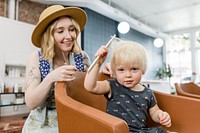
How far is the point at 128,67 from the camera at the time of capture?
981 mm

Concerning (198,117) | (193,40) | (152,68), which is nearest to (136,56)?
(198,117)

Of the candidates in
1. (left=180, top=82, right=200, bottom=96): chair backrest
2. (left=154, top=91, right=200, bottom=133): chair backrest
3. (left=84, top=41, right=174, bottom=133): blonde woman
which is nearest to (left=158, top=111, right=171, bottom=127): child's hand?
(left=84, top=41, right=174, bottom=133): blonde woman

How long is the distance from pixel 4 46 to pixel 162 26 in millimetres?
6125

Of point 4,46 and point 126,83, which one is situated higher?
point 4,46

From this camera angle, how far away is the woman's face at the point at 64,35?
3.81 ft

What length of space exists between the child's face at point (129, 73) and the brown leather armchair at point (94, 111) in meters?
0.20

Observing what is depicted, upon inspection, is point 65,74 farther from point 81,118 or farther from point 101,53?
point 81,118

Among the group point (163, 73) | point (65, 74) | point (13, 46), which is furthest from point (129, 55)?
point (163, 73)

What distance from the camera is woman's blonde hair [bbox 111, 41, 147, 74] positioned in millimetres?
976

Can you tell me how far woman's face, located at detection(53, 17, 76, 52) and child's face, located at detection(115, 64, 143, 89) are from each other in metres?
0.35

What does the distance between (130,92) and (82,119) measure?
46 cm

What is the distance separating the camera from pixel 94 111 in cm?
61

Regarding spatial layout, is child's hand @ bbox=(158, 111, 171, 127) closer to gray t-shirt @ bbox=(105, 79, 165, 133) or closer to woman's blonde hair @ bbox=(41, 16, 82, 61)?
gray t-shirt @ bbox=(105, 79, 165, 133)

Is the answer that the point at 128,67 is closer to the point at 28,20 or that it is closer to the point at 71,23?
the point at 71,23
